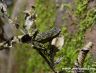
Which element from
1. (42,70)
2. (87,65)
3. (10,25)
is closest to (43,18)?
(42,70)

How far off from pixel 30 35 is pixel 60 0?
93cm

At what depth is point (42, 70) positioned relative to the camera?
233cm

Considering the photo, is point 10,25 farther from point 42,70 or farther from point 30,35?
point 42,70

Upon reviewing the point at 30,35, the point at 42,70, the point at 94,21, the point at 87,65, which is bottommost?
the point at 42,70

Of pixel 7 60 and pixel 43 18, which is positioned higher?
pixel 43 18

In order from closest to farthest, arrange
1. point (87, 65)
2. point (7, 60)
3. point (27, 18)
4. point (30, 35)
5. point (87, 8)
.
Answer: point (30, 35), point (27, 18), point (87, 65), point (87, 8), point (7, 60)

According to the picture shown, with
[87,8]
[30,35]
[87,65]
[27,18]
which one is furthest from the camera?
[87,8]

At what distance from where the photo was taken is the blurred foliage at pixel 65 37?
2.12m

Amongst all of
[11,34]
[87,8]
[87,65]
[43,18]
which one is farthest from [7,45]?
[43,18]

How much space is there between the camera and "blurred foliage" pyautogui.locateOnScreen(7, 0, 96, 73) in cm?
212

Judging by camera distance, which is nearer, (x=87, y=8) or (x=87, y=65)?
(x=87, y=65)

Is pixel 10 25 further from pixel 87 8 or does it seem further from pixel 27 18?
pixel 87 8

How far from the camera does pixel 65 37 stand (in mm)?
2240

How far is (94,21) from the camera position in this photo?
2098 millimetres
